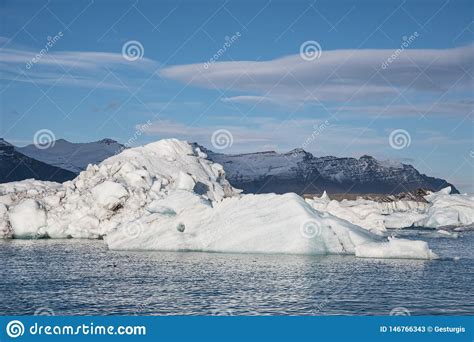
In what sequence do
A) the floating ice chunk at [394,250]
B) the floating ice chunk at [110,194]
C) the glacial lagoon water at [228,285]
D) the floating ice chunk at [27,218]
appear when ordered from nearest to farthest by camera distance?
the glacial lagoon water at [228,285] < the floating ice chunk at [394,250] < the floating ice chunk at [110,194] < the floating ice chunk at [27,218]

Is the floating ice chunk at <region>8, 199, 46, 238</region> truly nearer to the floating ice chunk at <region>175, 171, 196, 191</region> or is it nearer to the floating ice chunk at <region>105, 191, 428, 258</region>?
the floating ice chunk at <region>175, 171, 196, 191</region>

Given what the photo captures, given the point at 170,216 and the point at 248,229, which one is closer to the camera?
the point at 248,229

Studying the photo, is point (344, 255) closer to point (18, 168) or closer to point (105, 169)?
point (105, 169)

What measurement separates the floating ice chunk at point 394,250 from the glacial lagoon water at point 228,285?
2.99 feet

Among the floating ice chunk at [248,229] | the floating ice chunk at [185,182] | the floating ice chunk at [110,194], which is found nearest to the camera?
the floating ice chunk at [248,229]

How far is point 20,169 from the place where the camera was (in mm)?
195625

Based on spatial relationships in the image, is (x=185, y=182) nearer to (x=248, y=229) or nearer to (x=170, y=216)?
(x=170, y=216)

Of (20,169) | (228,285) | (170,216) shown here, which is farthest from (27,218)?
(20,169)

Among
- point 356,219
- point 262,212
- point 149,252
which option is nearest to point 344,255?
point 262,212

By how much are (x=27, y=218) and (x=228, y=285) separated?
2869 cm

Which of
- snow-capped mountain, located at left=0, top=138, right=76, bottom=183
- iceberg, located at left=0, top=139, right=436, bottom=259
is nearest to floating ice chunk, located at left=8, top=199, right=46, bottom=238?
iceberg, located at left=0, top=139, right=436, bottom=259

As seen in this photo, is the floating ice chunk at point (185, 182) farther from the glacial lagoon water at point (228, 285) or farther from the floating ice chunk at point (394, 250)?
the floating ice chunk at point (394, 250)

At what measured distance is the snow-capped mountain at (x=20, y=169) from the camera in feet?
620

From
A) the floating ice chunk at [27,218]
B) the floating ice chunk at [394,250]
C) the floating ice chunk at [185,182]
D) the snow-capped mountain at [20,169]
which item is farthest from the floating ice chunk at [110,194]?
the snow-capped mountain at [20,169]
